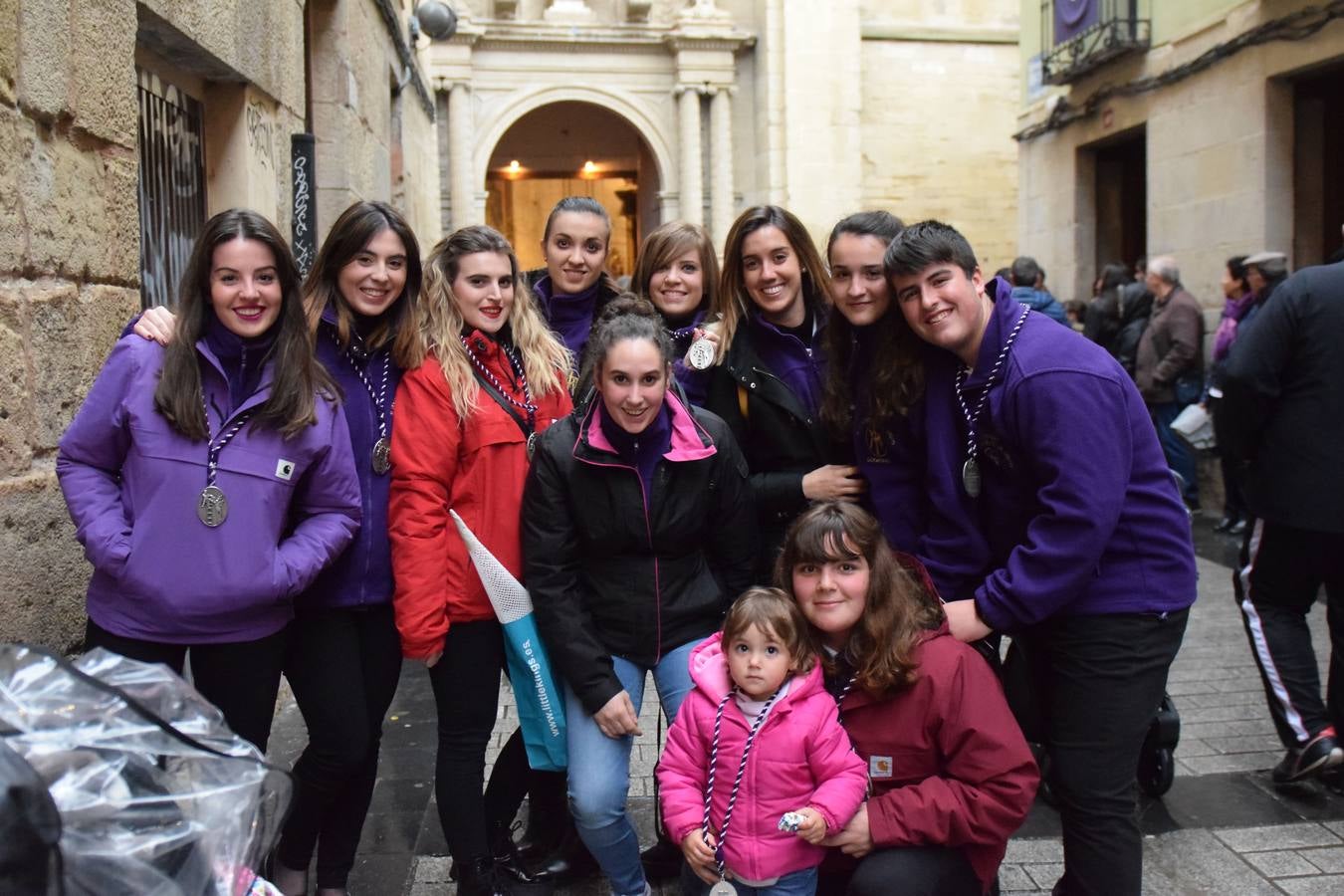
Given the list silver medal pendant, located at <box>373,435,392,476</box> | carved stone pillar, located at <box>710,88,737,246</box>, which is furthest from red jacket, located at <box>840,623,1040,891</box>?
carved stone pillar, located at <box>710,88,737,246</box>

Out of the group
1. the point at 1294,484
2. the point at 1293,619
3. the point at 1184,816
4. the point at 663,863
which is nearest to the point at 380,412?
the point at 663,863

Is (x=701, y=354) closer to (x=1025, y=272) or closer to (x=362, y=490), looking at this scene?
(x=362, y=490)

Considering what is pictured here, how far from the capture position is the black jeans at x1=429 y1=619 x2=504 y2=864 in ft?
10.3

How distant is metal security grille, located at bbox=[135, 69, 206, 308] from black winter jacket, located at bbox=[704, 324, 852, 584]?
2.18 m

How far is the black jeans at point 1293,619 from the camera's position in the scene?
396 centimetres

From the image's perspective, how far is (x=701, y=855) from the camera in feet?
8.41

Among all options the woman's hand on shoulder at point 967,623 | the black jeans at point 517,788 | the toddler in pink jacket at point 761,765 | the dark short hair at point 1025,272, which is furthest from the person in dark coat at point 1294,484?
the dark short hair at point 1025,272

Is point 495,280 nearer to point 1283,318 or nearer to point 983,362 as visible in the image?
point 983,362

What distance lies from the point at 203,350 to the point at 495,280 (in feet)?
2.81

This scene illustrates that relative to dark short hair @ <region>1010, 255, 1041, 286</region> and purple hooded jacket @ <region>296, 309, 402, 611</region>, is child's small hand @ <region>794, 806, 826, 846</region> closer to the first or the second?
purple hooded jacket @ <region>296, 309, 402, 611</region>

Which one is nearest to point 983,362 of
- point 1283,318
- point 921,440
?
point 921,440

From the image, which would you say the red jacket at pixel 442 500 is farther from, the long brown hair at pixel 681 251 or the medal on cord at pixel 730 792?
the long brown hair at pixel 681 251

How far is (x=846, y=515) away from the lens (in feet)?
9.05

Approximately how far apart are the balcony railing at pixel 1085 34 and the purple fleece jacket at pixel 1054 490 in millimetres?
8921
